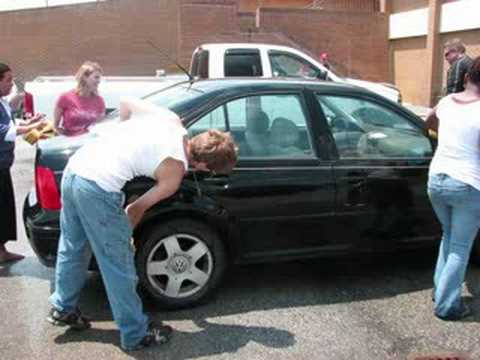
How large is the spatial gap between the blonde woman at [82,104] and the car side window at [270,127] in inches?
82.8

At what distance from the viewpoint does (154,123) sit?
3.36 m

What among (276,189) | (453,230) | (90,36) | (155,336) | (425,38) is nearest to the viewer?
Result: (155,336)

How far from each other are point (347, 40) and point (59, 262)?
20.8m

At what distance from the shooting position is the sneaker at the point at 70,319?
3.78 metres

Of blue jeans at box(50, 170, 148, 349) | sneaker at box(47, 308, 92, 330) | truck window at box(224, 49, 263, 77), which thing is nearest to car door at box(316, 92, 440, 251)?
blue jeans at box(50, 170, 148, 349)

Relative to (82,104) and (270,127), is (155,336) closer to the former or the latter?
(270,127)

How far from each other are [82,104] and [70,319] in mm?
2771

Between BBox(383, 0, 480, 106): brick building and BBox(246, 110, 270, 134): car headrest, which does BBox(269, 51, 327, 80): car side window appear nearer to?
BBox(246, 110, 270, 134): car headrest

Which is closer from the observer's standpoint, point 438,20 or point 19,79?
point 438,20

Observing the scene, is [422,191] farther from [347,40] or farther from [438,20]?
[347,40]

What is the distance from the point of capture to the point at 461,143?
3855 millimetres

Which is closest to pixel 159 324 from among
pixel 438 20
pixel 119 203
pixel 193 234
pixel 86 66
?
pixel 193 234

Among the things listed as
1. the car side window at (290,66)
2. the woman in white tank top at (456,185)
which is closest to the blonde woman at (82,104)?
the woman in white tank top at (456,185)

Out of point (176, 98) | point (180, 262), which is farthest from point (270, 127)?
point (180, 262)
